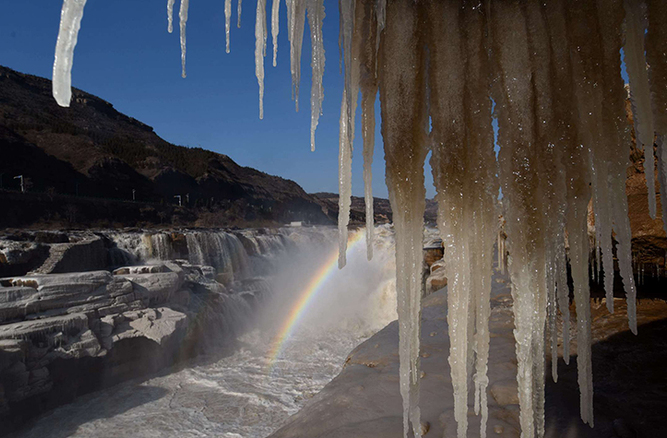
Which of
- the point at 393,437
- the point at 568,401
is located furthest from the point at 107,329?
the point at 568,401

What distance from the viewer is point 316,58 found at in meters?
1.53

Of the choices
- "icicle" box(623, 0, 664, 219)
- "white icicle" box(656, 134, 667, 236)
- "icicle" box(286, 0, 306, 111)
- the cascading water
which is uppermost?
"icicle" box(286, 0, 306, 111)

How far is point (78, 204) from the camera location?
28.2m

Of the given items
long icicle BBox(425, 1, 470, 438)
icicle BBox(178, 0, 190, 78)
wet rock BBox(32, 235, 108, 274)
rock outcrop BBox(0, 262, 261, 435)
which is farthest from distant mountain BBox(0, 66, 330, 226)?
long icicle BBox(425, 1, 470, 438)

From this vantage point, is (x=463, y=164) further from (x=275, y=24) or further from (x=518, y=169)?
(x=275, y=24)

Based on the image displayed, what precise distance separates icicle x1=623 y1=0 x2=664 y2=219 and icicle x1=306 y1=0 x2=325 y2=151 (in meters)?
1.06

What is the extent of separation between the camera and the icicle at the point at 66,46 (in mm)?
999

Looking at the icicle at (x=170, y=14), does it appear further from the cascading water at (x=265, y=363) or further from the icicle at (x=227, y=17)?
the cascading water at (x=265, y=363)

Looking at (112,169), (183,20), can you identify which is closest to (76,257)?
(183,20)

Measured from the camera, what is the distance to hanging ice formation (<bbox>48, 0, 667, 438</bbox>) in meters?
1.23

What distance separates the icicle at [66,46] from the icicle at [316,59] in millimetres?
761

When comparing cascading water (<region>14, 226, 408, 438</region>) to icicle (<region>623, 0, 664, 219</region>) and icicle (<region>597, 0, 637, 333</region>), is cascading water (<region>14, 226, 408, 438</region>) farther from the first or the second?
icicle (<region>623, 0, 664, 219</region>)

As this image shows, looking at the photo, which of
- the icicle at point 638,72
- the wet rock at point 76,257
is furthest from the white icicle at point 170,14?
the wet rock at point 76,257

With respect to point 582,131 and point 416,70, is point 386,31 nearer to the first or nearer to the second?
point 416,70
